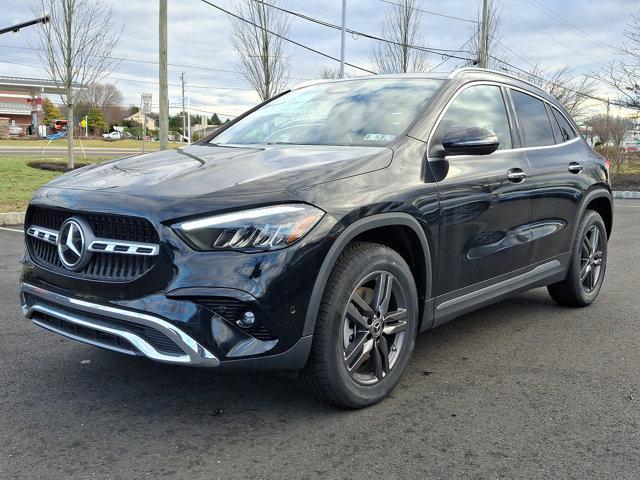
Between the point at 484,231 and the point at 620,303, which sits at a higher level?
the point at 484,231

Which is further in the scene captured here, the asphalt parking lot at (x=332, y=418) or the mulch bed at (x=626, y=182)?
the mulch bed at (x=626, y=182)

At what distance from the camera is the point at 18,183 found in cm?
1447

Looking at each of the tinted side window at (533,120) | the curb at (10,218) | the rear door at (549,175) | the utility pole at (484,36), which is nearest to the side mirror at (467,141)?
the rear door at (549,175)

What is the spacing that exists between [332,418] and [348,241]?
87 centimetres

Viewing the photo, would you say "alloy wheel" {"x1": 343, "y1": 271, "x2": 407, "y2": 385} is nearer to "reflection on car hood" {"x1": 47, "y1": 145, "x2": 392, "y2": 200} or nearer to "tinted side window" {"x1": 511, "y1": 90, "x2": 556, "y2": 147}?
"reflection on car hood" {"x1": 47, "y1": 145, "x2": 392, "y2": 200}

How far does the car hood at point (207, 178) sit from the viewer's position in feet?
8.76

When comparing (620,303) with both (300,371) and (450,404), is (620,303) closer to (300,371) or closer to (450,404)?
(450,404)

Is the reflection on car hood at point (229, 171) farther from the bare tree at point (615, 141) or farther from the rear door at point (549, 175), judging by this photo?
the bare tree at point (615, 141)

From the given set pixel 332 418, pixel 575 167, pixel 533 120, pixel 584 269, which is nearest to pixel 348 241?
pixel 332 418

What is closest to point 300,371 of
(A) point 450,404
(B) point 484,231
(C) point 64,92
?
(A) point 450,404

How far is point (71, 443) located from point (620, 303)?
4.53 m

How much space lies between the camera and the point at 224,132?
4.44 metres

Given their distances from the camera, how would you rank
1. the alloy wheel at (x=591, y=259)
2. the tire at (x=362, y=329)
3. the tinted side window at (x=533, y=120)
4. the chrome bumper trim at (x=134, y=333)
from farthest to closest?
the alloy wheel at (x=591, y=259) < the tinted side window at (x=533, y=120) < the tire at (x=362, y=329) < the chrome bumper trim at (x=134, y=333)

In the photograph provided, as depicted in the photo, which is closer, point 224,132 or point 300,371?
point 300,371
